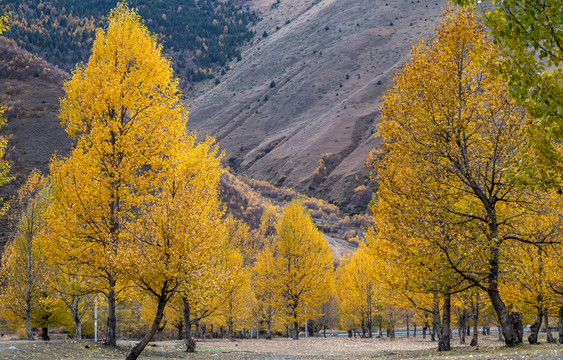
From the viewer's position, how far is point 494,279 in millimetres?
12562


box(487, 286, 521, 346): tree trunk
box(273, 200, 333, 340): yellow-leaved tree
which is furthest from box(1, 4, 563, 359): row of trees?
box(273, 200, 333, 340): yellow-leaved tree

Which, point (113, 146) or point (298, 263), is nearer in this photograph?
point (113, 146)

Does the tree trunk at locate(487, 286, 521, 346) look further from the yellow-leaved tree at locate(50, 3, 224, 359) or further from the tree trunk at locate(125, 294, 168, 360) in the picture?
the tree trunk at locate(125, 294, 168, 360)

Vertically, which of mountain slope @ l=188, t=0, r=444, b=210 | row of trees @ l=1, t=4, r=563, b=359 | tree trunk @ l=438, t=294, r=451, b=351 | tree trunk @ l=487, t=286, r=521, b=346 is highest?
mountain slope @ l=188, t=0, r=444, b=210

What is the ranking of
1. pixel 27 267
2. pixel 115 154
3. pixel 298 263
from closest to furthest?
pixel 115 154, pixel 27 267, pixel 298 263

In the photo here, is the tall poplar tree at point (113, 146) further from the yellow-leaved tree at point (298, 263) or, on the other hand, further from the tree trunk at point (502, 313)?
the yellow-leaved tree at point (298, 263)

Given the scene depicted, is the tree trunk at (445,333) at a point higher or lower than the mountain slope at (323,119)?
lower

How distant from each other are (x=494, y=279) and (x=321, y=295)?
2342 cm

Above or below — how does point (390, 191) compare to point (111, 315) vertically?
above

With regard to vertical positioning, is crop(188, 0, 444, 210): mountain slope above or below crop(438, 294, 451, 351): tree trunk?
above

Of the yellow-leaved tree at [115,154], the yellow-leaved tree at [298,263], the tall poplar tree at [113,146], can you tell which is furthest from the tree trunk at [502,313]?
the yellow-leaved tree at [298,263]

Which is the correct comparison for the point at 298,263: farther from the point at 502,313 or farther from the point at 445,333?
the point at 502,313

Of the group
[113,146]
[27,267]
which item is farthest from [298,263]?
[113,146]

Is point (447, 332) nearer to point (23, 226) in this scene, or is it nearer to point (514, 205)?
point (514, 205)
